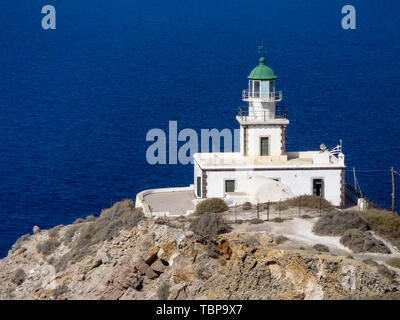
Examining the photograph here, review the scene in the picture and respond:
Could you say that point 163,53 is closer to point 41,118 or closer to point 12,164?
point 41,118

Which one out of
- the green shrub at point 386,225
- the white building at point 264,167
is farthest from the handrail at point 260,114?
the green shrub at point 386,225

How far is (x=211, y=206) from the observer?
46.8m

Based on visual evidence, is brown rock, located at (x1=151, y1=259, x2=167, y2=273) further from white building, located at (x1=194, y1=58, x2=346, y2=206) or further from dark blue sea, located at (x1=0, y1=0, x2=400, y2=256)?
dark blue sea, located at (x1=0, y1=0, x2=400, y2=256)

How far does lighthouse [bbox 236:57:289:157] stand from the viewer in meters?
51.5

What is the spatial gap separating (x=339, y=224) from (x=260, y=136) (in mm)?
10140

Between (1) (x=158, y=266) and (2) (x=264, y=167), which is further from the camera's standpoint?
(2) (x=264, y=167)

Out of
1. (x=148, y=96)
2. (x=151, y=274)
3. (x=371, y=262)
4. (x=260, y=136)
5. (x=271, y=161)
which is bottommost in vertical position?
(x=151, y=274)

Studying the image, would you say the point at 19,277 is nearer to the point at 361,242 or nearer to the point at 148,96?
the point at 361,242

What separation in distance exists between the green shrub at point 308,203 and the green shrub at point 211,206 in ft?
9.30

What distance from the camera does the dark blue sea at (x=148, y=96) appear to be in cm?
7512

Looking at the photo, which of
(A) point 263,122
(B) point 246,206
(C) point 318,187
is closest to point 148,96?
(A) point 263,122

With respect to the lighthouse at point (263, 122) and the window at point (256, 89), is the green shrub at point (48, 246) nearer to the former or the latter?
the lighthouse at point (263, 122)

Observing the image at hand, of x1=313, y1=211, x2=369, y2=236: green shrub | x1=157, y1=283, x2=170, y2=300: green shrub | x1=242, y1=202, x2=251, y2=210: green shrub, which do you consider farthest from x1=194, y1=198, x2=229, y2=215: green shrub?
x1=157, y1=283, x2=170, y2=300: green shrub
